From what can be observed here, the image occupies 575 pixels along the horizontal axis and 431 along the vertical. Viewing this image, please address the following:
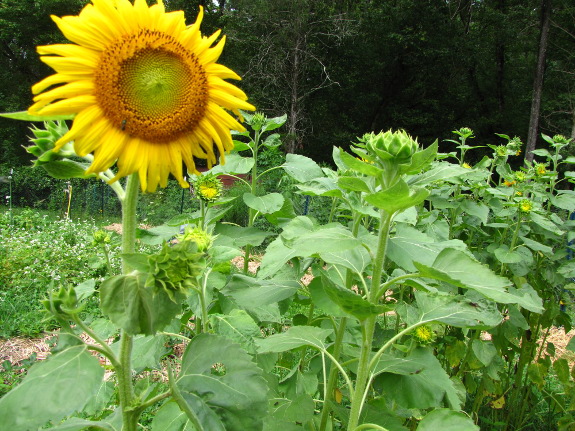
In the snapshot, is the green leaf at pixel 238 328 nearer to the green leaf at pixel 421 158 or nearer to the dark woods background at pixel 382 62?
the green leaf at pixel 421 158

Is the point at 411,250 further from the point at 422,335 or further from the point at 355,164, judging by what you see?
the point at 422,335

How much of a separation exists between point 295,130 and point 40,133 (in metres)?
14.2

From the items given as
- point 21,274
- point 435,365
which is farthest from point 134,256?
point 21,274

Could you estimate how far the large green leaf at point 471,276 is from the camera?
87 cm

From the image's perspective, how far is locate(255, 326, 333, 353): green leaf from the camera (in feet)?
3.85

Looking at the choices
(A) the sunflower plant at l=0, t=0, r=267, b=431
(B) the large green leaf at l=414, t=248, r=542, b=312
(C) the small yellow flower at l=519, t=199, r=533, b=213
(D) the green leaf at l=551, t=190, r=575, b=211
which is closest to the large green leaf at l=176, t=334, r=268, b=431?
(A) the sunflower plant at l=0, t=0, r=267, b=431

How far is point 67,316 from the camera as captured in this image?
809 mm

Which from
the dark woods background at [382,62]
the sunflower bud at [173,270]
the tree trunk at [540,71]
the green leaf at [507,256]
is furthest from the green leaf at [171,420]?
the tree trunk at [540,71]

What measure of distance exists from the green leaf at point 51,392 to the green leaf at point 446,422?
0.73m

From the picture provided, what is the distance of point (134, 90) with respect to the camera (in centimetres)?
77

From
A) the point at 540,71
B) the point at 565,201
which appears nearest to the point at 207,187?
the point at 565,201

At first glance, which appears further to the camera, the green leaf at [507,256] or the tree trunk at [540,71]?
the tree trunk at [540,71]

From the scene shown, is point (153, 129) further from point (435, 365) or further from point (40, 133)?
point (435, 365)

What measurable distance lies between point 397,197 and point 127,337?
57 cm
